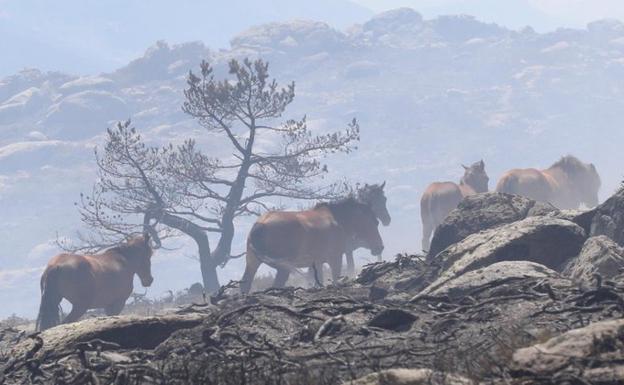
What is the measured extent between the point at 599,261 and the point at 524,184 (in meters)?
19.5

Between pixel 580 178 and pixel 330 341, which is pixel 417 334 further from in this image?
pixel 580 178

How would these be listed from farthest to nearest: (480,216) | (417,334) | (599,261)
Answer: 1. (480,216)
2. (599,261)
3. (417,334)

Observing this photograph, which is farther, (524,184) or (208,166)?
(208,166)

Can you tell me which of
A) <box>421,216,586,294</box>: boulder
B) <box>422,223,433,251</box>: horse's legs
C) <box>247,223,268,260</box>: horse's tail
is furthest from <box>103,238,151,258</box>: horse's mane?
<box>421,216,586,294</box>: boulder

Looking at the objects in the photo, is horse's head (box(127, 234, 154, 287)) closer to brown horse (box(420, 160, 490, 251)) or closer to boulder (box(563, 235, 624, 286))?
brown horse (box(420, 160, 490, 251))

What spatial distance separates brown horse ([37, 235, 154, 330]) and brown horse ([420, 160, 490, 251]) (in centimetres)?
→ 1080

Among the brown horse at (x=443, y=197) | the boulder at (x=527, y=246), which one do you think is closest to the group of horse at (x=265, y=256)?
the brown horse at (x=443, y=197)

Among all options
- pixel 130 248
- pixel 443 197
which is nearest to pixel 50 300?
pixel 130 248

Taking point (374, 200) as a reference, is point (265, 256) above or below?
below

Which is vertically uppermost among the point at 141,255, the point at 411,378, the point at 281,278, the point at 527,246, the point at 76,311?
the point at 141,255

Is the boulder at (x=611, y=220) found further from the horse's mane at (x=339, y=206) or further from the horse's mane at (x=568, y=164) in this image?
the horse's mane at (x=568, y=164)

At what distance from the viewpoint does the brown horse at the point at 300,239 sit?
22523 millimetres

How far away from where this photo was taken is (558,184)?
32250 millimetres

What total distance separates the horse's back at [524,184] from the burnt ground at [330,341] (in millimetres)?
19741
